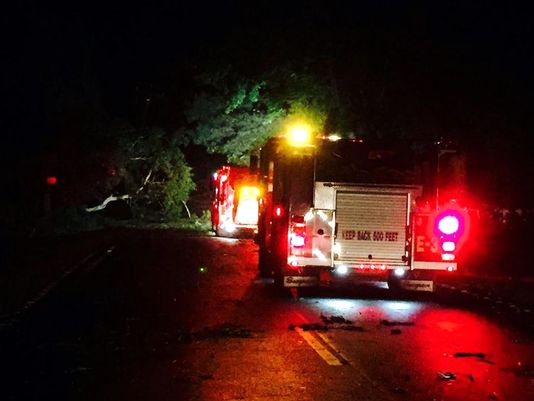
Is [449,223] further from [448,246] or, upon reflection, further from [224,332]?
[224,332]

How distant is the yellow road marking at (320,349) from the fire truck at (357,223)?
3.28 meters

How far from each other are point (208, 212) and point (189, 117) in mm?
15719

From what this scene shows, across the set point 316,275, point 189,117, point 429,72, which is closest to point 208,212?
point 189,117

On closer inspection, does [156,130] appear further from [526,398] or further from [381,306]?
[526,398]

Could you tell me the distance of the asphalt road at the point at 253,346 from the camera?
300 inches

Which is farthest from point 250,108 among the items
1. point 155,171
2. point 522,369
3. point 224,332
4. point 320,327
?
point 522,369

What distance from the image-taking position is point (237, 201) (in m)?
30.2

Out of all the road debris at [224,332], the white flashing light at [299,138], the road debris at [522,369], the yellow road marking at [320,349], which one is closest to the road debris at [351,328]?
the yellow road marking at [320,349]

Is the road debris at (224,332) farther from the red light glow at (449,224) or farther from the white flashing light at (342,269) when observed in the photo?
the red light glow at (449,224)

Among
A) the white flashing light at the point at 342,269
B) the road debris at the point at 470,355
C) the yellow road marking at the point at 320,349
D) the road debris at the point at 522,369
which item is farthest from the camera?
the white flashing light at the point at 342,269

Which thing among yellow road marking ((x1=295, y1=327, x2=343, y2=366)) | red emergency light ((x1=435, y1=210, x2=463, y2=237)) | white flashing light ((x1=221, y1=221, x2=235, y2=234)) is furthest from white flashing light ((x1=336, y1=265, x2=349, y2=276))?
white flashing light ((x1=221, y1=221, x2=235, y2=234))

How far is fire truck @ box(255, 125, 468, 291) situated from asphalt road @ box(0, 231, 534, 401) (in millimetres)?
539

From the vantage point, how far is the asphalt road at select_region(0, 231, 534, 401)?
762 cm

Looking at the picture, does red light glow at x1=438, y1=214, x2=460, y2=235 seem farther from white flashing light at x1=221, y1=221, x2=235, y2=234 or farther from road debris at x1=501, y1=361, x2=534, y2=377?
white flashing light at x1=221, y1=221, x2=235, y2=234
